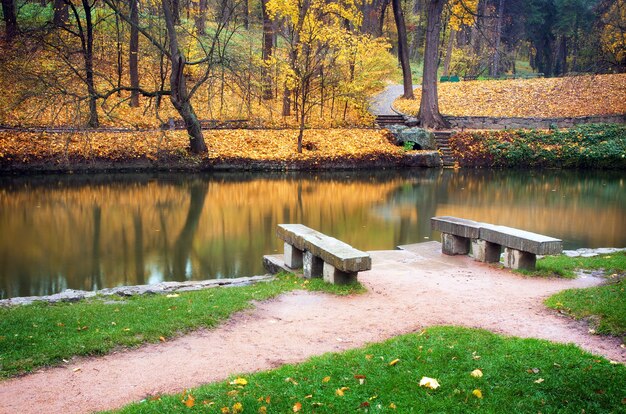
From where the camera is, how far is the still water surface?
39.3 feet

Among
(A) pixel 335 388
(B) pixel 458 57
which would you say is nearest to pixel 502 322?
(A) pixel 335 388

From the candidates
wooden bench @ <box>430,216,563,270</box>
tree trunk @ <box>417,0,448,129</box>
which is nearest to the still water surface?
wooden bench @ <box>430,216,563,270</box>

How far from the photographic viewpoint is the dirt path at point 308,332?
5.25 metres

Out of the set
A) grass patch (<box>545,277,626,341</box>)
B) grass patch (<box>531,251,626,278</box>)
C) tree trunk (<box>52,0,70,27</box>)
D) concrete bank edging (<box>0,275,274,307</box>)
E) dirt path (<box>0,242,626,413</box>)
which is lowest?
concrete bank edging (<box>0,275,274,307</box>)

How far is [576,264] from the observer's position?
1038 cm

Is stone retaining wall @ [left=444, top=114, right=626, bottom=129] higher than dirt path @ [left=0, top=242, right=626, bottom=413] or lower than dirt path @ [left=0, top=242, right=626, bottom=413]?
higher

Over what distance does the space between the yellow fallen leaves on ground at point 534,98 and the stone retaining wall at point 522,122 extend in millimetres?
906

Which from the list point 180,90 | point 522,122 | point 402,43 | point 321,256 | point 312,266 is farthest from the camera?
point 402,43

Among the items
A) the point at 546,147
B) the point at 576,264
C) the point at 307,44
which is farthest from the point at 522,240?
the point at 546,147

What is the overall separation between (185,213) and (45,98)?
7755 millimetres

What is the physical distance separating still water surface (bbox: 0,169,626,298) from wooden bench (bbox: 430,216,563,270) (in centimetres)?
239

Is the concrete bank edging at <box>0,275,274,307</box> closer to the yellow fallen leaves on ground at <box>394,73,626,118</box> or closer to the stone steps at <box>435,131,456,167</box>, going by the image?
the stone steps at <box>435,131,456,167</box>

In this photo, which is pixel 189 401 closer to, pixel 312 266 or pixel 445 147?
pixel 312 266

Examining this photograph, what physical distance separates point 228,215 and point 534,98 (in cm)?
2571
